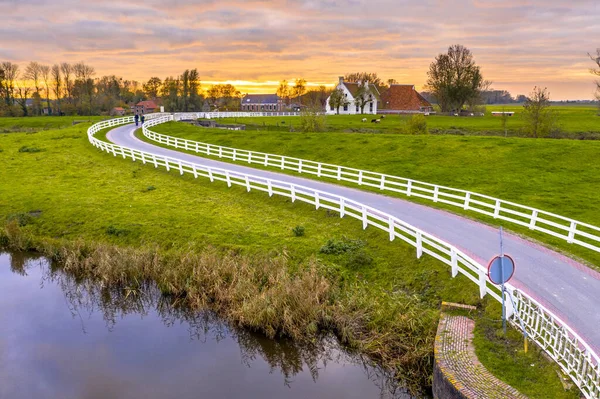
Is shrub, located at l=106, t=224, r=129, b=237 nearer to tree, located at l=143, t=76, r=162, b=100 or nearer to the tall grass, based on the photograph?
the tall grass

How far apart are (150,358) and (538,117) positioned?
150 feet

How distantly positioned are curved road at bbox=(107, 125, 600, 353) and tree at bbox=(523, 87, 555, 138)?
29.7 m

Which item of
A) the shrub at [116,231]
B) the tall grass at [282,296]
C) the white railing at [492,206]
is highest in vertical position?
the white railing at [492,206]

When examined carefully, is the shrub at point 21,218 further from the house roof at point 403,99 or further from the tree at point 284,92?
the tree at point 284,92

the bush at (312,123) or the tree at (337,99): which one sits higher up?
the tree at (337,99)

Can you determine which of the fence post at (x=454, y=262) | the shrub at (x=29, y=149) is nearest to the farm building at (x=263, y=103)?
the shrub at (x=29, y=149)

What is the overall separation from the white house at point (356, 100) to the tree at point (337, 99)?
0.90 m

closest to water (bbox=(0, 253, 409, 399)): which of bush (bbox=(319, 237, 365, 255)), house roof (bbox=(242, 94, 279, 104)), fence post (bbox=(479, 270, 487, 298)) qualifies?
fence post (bbox=(479, 270, 487, 298))

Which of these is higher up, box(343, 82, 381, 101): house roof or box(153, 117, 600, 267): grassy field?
box(343, 82, 381, 101): house roof

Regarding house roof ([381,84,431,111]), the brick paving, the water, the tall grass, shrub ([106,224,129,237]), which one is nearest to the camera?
the brick paving

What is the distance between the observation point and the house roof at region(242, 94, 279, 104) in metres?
159

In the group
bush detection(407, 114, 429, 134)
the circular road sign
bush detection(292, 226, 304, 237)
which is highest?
bush detection(407, 114, 429, 134)

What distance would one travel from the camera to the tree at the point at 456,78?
84875 millimetres

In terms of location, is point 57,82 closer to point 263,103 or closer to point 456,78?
point 263,103
